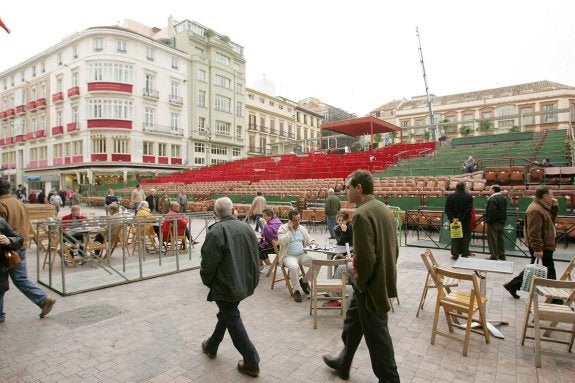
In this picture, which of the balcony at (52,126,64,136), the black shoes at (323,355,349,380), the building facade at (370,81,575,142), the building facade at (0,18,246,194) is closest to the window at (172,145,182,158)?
the building facade at (0,18,246,194)

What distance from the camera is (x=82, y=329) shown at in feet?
14.2

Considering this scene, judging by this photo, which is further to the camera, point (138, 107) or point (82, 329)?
point (138, 107)

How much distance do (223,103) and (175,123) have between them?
8.73 m

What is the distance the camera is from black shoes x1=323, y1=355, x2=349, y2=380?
3203 mm

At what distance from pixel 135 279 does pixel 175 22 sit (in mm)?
48099

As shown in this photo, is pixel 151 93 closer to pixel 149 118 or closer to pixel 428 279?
pixel 149 118

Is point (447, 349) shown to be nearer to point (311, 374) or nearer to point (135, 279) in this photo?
point (311, 374)

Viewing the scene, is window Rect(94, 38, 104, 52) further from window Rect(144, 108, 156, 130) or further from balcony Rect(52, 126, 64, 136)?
balcony Rect(52, 126, 64, 136)

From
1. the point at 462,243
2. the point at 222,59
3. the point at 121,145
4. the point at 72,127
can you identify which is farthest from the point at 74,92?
the point at 462,243

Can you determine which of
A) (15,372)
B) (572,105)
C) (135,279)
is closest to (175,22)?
(135,279)

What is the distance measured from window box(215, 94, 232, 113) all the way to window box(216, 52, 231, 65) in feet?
16.1

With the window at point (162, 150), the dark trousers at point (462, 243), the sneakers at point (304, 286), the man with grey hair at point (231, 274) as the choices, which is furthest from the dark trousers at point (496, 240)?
the window at point (162, 150)

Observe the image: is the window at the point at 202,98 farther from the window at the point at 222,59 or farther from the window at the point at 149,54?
the window at the point at 149,54

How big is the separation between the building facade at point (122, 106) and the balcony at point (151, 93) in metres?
0.12
